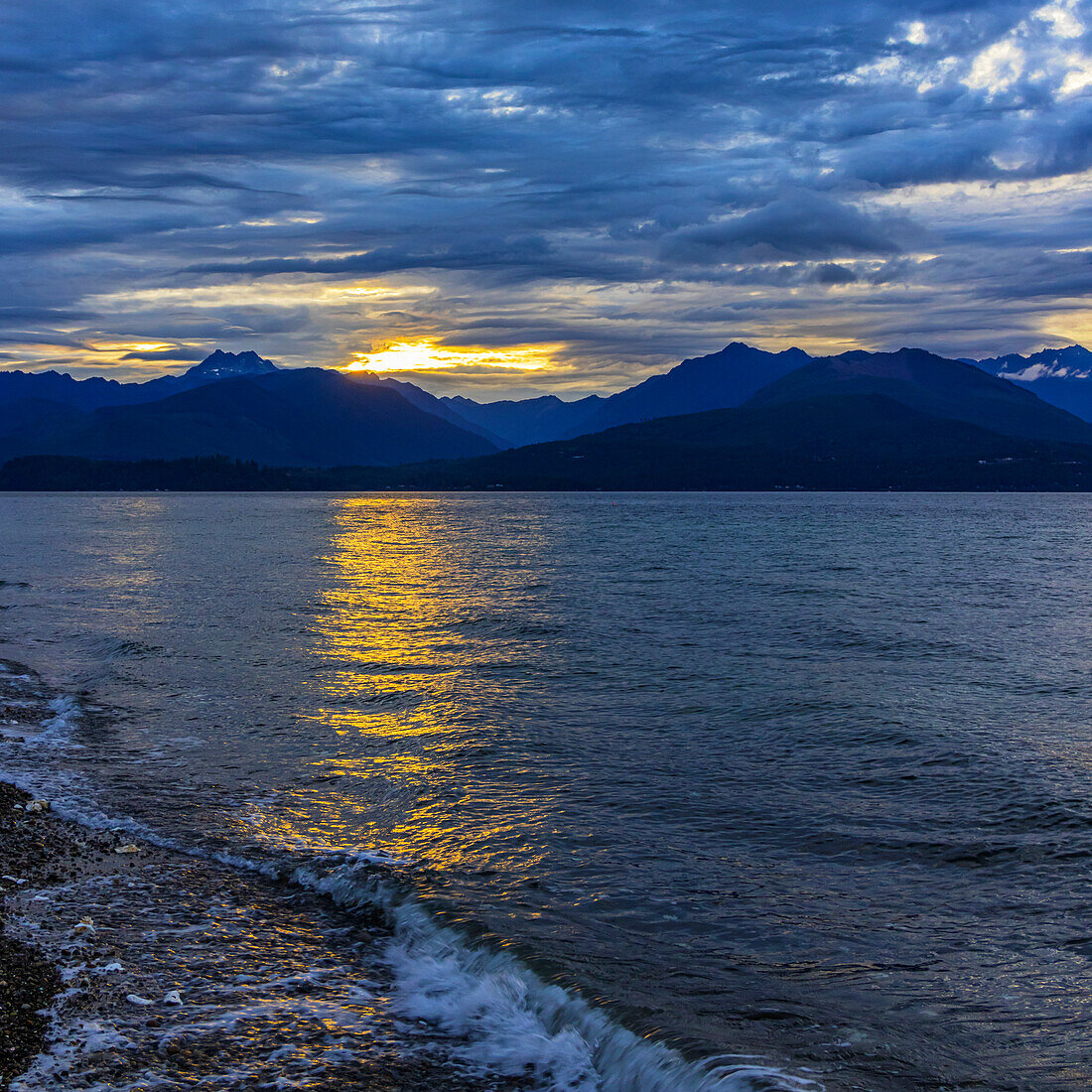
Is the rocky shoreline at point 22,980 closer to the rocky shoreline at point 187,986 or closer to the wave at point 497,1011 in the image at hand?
the rocky shoreline at point 187,986

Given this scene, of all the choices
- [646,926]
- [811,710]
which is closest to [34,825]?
[646,926]

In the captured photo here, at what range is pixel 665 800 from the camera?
759 inches

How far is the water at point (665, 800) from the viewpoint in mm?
11156

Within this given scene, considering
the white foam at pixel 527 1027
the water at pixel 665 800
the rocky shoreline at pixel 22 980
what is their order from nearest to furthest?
1. the rocky shoreline at pixel 22 980
2. the white foam at pixel 527 1027
3. the water at pixel 665 800

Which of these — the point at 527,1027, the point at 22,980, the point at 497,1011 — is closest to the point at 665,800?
the point at 497,1011

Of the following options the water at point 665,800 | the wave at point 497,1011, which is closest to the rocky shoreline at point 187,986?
the wave at point 497,1011

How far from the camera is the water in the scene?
11.2 metres

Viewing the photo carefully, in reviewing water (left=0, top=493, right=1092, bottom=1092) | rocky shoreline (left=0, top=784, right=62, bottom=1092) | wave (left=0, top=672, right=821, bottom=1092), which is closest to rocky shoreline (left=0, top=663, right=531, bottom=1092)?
rocky shoreline (left=0, top=784, right=62, bottom=1092)

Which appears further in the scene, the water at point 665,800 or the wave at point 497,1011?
the water at point 665,800

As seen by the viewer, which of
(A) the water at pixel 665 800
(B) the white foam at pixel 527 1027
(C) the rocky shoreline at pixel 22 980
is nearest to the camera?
(C) the rocky shoreline at pixel 22 980

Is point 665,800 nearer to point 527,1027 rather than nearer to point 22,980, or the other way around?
point 527,1027

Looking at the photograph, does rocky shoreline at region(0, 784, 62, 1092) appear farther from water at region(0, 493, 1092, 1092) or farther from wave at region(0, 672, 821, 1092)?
wave at region(0, 672, 821, 1092)

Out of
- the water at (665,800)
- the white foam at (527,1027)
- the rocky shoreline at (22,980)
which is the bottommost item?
the white foam at (527,1027)

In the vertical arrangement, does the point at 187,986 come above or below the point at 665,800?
above
